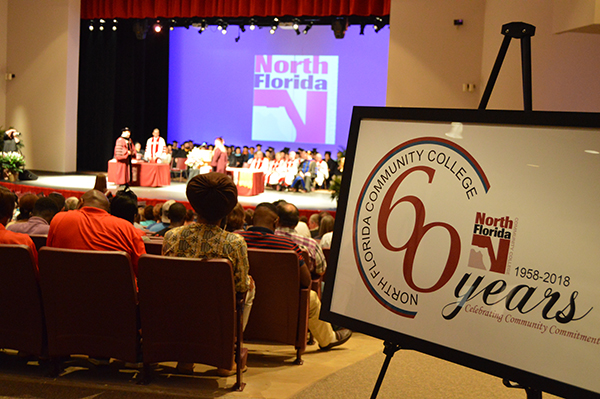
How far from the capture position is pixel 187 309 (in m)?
2.23

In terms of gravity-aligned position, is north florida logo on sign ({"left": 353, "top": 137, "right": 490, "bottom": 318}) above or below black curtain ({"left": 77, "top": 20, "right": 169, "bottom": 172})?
below

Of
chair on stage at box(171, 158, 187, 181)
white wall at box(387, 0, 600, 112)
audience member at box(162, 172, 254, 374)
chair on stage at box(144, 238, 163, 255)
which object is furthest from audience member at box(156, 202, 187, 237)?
chair on stage at box(171, 158, 187, 181)

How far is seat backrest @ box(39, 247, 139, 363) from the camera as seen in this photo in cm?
220

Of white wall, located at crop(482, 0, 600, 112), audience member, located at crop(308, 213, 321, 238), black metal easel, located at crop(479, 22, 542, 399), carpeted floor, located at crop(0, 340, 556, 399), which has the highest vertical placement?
white wall, located at crop(482, 0, 600, 112)

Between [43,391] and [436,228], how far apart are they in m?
1.65

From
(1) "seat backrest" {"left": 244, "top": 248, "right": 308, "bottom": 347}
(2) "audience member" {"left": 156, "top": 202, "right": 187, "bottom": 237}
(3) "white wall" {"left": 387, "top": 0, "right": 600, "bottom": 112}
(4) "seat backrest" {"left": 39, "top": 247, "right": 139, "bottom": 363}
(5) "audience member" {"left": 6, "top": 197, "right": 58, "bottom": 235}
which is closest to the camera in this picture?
(4) "seat backrest" {"left": 39, "top": 247, "right": 139, "bottom": 363}

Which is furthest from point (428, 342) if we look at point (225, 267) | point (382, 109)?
A: point (225, 267)

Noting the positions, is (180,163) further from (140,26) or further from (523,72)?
(523,72)

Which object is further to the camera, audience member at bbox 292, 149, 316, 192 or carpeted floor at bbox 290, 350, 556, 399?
audience member at bbox 292, 149, 316, 192

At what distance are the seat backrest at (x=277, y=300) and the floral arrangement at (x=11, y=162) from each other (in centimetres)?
940

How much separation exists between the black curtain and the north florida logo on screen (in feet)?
9.47

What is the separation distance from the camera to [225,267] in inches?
83.3

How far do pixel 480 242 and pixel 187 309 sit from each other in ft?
4.28

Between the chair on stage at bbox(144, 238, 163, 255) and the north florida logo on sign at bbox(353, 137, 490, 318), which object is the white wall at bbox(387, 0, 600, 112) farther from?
the north florida logo on sign at bbox(353, 137, 490, 318)
